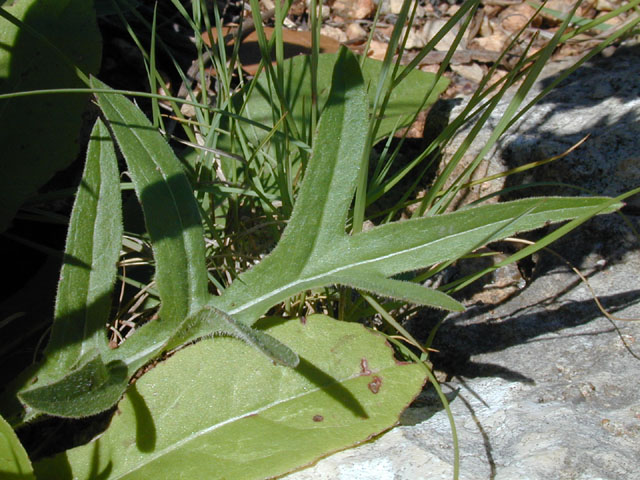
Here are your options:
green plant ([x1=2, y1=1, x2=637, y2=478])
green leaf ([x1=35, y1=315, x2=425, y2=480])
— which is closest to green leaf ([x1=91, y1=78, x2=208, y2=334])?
green plant ([x1=2, y1=1, x2=637, y2=478])

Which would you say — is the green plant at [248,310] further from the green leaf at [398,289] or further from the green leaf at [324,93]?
the green leaf at [324,93]

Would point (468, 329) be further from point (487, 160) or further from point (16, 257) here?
point (16, 257)

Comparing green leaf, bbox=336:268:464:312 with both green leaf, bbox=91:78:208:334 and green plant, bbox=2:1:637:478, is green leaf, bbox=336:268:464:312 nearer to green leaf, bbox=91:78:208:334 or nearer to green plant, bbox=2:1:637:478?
green plant, bbox=2:1:637:478

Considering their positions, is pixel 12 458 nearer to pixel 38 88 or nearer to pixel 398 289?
pixel 398 289

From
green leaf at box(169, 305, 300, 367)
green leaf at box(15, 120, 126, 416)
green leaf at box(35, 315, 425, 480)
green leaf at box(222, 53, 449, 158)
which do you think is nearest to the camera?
green leaf at box(169, 305, 300, 367)

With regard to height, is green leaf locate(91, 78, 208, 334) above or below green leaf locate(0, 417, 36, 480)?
above

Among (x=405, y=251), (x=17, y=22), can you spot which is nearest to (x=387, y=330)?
(x=405, y=251)

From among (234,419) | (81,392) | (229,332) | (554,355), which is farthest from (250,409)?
(554,355)
